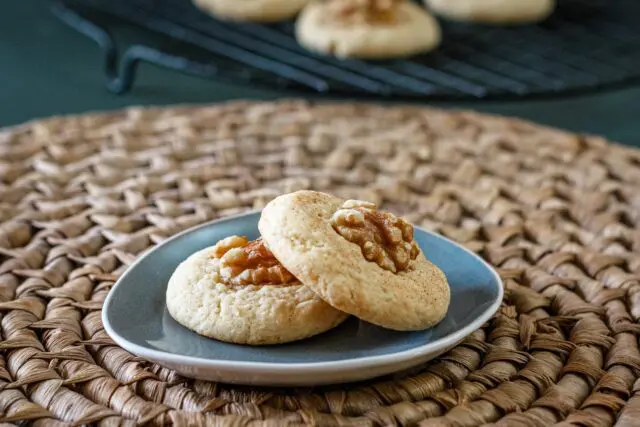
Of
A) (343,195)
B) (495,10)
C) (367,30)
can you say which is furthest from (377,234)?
(495,10)

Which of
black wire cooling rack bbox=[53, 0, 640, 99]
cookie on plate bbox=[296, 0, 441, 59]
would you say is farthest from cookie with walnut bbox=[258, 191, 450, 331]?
cookie on plate bbox=[296, 0, 441, 59]

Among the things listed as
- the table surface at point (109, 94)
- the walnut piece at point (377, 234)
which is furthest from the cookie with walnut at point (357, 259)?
the table surface at point (109, 94)

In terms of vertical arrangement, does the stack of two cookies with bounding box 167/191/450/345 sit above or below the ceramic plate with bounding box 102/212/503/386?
above

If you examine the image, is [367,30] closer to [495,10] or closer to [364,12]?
[364,12]

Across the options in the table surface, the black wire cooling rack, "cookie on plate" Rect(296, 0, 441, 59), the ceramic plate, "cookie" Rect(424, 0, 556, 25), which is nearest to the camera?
the ceramic plate

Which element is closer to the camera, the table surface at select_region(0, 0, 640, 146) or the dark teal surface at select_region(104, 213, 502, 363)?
the dark teal surface at select_region(104, 213, 502, 363)

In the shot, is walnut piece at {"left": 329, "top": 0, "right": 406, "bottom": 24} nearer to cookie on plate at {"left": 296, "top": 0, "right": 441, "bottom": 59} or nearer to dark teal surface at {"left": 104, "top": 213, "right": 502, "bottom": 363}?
cookie on plate at {"left": 296, "top": 0, "right": 441, "bottom": 59}
